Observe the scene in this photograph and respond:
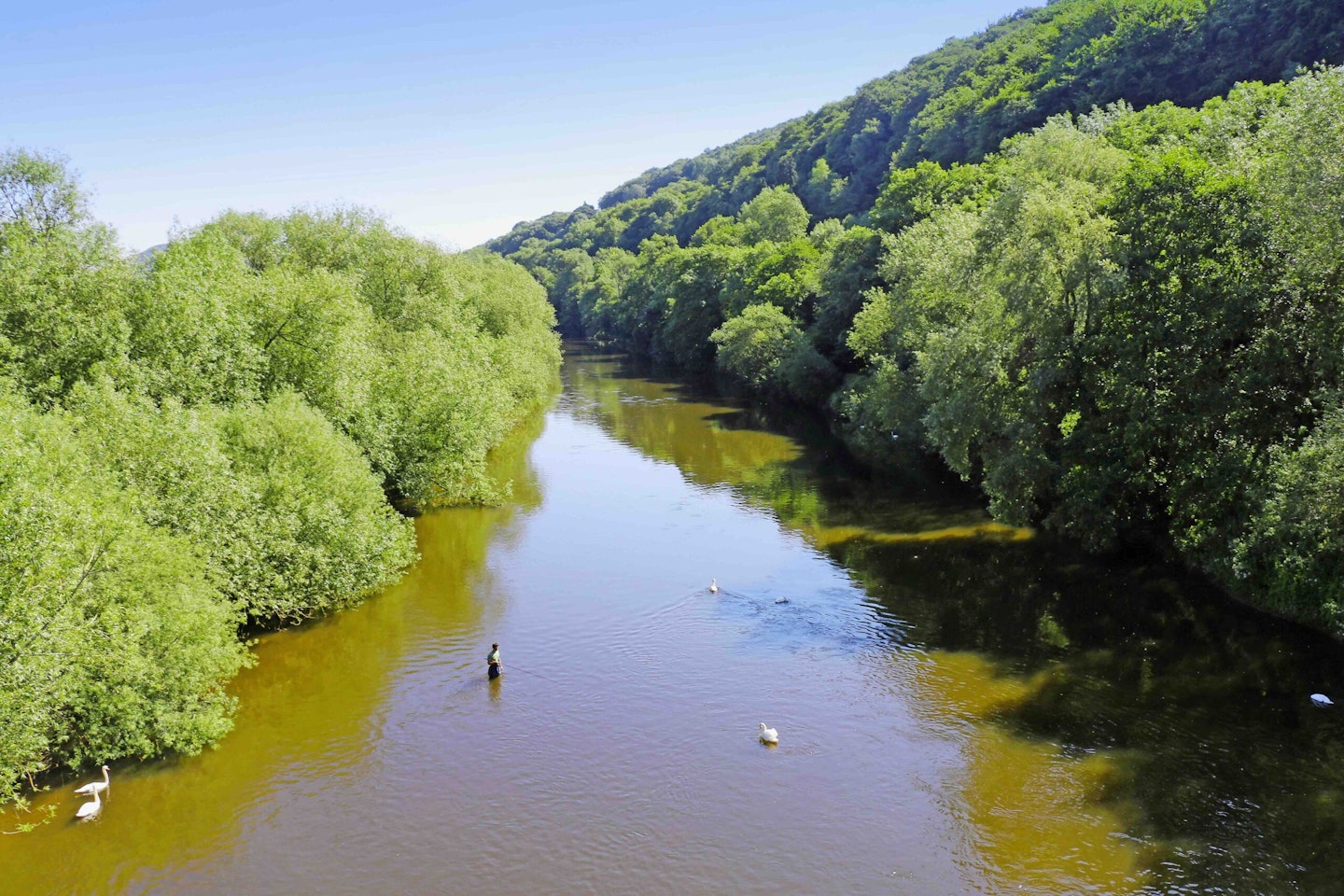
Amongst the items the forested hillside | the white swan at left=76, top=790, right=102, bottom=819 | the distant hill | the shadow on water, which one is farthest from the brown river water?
the distant hill

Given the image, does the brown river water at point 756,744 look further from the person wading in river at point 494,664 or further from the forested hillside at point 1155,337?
the forested hillside at point 1155,337

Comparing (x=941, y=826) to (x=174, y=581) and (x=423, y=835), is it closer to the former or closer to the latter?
(x=423, y=835)

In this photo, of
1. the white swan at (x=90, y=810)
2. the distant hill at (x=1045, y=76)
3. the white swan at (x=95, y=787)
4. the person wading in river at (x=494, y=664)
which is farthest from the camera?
the distant hill at (x=1045, y=76)

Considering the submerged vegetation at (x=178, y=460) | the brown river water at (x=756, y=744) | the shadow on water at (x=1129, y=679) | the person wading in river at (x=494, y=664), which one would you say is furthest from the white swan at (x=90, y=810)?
the shadow on water at (x=1129, y=679)

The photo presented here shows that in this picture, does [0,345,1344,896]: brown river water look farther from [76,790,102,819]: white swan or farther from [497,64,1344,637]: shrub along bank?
[497,64,1344,637]: shrub along bank

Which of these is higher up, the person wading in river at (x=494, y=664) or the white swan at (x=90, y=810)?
the white swan at (x=90, y=810)

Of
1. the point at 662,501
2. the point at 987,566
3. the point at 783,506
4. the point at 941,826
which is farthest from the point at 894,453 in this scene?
the point at 941,826
